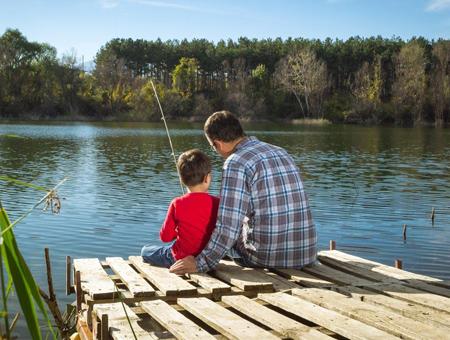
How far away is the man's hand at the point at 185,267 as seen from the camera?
478 cm

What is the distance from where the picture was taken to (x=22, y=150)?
30.0m

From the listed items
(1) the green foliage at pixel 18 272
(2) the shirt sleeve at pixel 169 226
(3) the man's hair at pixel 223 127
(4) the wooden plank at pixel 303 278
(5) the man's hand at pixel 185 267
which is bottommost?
(4) the wooden plank at pixel 303 278

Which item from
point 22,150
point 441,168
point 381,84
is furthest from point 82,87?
point 441,168

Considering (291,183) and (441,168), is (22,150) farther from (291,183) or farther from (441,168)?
(291,183)

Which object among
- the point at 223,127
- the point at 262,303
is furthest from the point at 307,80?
the point at 262,303

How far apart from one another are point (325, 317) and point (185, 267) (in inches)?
61.1

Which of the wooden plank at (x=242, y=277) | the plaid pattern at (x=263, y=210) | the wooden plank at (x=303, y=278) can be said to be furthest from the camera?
the plaid pattern at (x=263, y=210)

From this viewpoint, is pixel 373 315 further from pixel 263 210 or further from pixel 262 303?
pixel 263 210

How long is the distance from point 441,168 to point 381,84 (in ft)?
180

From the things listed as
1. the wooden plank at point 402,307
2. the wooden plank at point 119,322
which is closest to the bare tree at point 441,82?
the wooden plank at point 402,307

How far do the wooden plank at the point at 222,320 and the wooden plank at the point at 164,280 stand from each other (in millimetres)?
164

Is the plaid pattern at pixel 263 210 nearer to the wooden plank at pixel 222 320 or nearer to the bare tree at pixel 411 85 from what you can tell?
the wooden plank at pixel 222 320

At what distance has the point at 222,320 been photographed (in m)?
3.47

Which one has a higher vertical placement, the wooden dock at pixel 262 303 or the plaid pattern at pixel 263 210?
the plaid pattern at pixel 263 210
